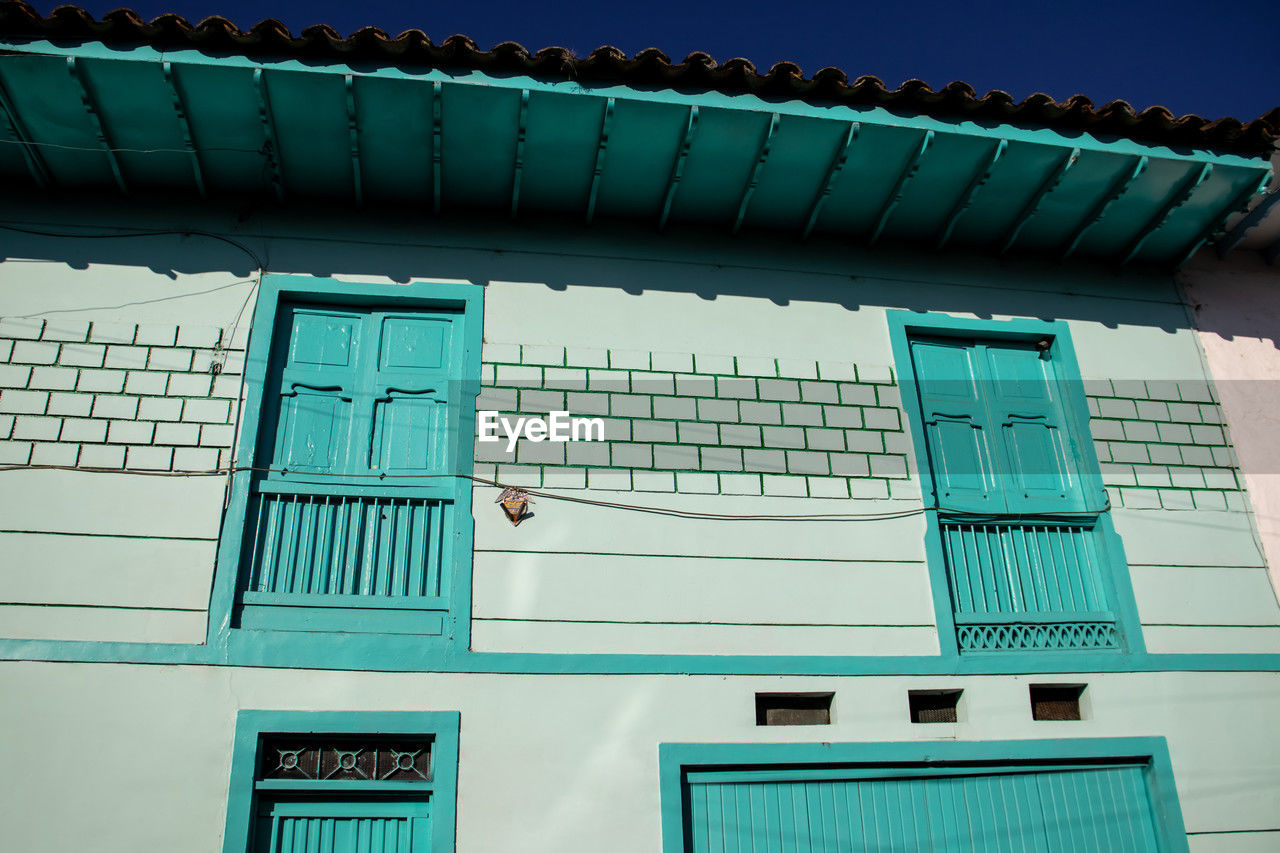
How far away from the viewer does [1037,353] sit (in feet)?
23.8

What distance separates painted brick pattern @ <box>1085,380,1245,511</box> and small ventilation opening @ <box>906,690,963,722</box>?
71.2 inches

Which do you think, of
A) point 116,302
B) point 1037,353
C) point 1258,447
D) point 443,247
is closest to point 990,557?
point 1037,353

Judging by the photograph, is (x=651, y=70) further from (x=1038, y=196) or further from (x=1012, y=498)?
(x=1012, y=498)

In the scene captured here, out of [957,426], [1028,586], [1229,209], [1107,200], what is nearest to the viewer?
[1028,586]

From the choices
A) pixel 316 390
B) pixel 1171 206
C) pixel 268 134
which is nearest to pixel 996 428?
pixel 1171 206

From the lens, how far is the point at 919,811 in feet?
18.6

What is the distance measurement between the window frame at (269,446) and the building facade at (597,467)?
0.03 metres

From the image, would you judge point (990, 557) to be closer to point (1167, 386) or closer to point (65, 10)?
point (1167, 386)

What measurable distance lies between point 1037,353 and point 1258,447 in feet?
5.32

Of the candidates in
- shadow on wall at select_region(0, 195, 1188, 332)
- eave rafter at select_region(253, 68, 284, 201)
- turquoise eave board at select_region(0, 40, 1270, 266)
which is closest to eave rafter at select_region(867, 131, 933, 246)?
turquoise eave board at select_region(0, 40, 1270, 266)

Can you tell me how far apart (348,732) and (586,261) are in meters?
3.32

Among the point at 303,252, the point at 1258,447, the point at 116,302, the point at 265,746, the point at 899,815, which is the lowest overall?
the point at 899,815

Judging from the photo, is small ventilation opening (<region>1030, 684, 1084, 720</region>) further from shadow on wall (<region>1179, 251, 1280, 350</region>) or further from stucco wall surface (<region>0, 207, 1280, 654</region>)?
shadow on wall (<region>1179, 251, 1280, 350</region>)

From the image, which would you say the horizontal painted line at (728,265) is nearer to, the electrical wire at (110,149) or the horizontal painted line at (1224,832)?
the electrical wire at (110,149)
